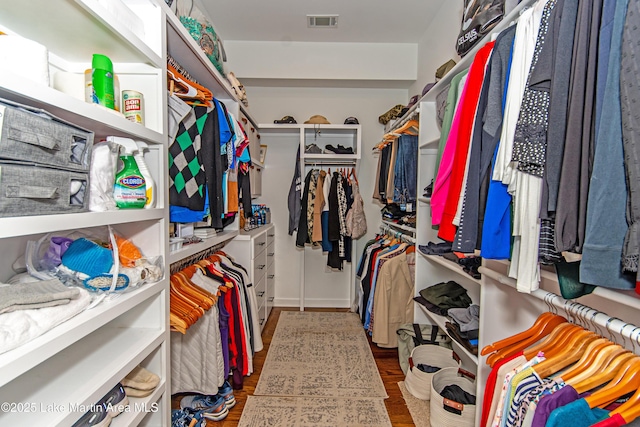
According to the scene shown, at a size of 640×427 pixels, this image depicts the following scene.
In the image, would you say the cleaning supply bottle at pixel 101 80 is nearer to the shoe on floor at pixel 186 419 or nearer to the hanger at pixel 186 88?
the hanger at pixel 186 88

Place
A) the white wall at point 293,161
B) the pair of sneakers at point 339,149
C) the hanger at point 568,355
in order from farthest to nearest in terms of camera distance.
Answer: the white wall at point 293,161, the pair of sneakers at point 339,149, the hanger at point 568,355

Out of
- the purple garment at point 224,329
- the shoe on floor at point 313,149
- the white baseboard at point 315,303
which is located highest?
the shoe on floor at point 313,149

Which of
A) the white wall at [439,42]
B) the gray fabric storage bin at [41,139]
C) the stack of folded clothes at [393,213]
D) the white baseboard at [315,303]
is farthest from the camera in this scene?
the white baseboard at [315,303]

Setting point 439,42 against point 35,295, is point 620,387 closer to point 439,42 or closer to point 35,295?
point 35,295

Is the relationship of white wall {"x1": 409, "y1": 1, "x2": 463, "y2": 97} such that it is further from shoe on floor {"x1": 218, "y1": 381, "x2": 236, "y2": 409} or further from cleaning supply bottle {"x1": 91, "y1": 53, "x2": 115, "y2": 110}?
shoe on floor {"x1": 218, "y1": 381, "x2": 236, "y2": 409}

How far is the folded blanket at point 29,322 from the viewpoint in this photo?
0.60m

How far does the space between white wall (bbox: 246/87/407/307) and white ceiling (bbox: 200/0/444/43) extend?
1.84 feet

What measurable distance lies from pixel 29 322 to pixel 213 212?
42.3 inches

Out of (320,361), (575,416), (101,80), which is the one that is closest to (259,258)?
(320,361)

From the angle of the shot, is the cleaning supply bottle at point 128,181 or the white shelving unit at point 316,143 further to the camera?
the white shelving unit at point 316,143

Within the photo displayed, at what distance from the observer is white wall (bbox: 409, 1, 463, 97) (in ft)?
7.30

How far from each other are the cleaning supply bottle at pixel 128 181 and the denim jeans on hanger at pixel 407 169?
184 centimetres

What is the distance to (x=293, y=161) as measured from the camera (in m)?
3.43

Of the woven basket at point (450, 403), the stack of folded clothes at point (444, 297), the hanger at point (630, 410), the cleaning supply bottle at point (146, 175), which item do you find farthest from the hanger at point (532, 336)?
the cleaning supply bottle at point (146, 175)
